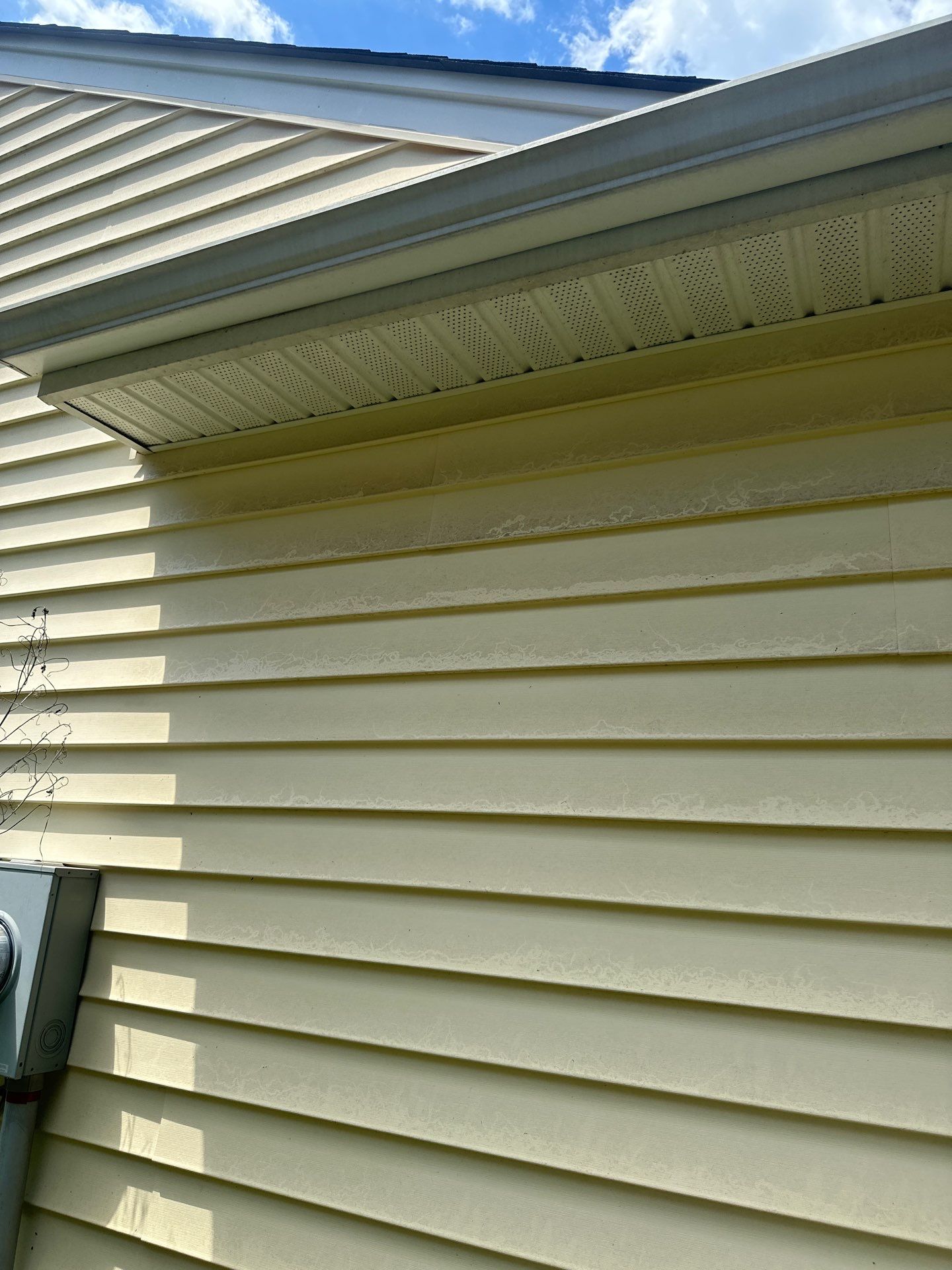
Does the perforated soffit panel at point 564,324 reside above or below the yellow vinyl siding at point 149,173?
below

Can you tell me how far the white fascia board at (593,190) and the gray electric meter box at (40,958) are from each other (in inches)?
61.7

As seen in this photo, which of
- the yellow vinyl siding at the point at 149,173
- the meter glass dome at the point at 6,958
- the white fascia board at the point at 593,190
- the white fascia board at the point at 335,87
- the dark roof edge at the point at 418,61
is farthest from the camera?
the yellow vinyl siding at the point at 149,173

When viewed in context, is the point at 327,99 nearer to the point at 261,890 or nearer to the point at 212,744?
the point at 212,744

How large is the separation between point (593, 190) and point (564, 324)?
406mm

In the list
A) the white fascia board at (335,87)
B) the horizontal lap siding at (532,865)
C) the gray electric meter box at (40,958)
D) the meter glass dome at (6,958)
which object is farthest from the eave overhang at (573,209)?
the meter glass dome at (6,958)

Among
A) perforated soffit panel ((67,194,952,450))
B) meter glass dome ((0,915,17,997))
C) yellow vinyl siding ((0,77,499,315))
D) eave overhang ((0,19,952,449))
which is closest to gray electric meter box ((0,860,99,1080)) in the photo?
meter glass dome ((0,915,17,997))

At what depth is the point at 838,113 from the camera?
1396 millimetres

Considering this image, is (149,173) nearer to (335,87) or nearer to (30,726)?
(335,87)

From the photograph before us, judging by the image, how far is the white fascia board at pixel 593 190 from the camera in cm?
138

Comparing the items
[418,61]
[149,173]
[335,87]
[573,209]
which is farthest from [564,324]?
[149,173]

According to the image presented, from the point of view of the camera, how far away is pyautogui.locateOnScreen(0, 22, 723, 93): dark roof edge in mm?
Result: 2064

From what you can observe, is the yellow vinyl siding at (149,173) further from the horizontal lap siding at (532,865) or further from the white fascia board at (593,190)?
the horizontal lap siding at (532,865)

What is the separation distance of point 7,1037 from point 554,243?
2477 millimetres

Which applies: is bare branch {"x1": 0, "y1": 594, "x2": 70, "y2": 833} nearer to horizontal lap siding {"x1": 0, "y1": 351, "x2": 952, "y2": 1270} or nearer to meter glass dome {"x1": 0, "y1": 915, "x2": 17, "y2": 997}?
horizontal lap siding {"x1": 0, "y1": 351, "x2": 952, "y2": 1270}
